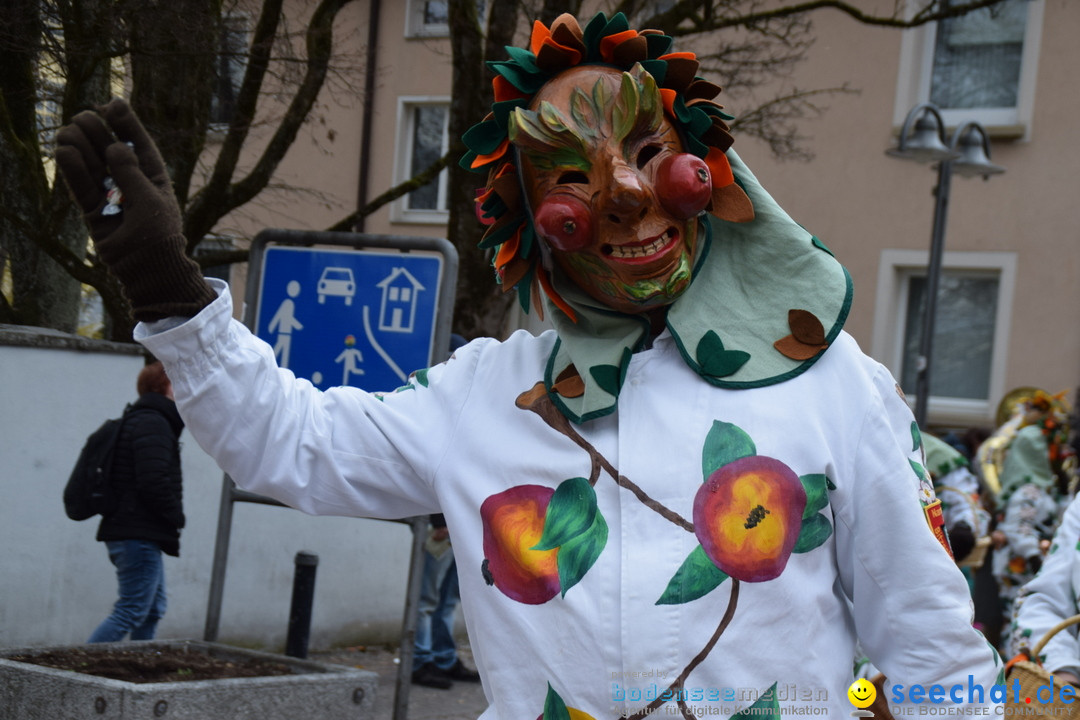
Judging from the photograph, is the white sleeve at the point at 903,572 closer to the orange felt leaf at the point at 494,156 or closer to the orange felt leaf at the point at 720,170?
the orange felt leaf at the point at 720,170

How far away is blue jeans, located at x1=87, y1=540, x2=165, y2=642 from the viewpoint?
5.55 m

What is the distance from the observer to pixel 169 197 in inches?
72.1

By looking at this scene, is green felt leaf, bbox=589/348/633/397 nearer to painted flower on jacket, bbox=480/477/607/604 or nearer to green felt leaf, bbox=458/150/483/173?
painted flower on jacket, bbox=480/477/607/604

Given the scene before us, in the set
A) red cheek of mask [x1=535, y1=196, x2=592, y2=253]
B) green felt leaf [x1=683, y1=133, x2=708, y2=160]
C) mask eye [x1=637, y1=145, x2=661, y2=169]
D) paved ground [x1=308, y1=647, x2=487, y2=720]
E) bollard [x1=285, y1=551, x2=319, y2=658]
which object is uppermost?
green felt leaf [x1=683, y1=133, x2=708, y2=160]

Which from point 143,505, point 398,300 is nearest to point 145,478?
point 143,505

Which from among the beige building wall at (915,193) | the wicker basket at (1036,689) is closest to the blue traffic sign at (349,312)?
the wicker basket at (1036,689)

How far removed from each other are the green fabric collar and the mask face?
5 centimetres

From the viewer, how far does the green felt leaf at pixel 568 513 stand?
6.09 ft

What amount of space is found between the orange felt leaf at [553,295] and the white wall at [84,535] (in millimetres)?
4132

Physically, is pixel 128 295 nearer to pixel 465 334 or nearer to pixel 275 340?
pixel 275 340

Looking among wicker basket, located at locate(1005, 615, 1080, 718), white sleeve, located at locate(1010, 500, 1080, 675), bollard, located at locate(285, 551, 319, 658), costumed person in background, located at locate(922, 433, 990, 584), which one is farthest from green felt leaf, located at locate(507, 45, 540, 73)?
costumed person in background, located at locate(922, 433, 990, 584)

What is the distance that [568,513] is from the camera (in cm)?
187

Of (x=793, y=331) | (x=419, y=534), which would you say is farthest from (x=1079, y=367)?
(x=793, y=331)

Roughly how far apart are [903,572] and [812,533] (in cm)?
15
